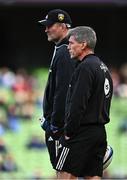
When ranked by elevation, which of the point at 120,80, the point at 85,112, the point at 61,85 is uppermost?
the point at 61,85

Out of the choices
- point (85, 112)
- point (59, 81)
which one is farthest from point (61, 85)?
point (85, 112)

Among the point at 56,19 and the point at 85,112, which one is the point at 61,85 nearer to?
the point at 85,112

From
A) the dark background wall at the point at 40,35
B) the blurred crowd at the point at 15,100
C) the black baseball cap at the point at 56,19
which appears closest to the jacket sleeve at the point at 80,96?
the black baseball cap at the point at 56,19

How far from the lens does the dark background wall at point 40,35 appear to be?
16.7 meters

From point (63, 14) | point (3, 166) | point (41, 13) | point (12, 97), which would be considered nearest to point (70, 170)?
point (63, 14)

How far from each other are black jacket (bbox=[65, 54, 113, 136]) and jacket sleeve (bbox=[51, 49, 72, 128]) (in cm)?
40

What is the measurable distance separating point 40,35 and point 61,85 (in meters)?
9.69

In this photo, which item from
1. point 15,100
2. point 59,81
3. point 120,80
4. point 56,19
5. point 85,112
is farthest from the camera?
point 120,80

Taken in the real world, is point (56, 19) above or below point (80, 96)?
above

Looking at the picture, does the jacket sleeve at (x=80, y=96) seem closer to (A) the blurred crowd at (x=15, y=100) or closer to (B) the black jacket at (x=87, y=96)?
(B) the black jacket at (x=87, y=96)

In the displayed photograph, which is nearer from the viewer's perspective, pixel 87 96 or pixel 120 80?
pixel 87 96

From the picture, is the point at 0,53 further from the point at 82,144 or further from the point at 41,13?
the point at 82,144

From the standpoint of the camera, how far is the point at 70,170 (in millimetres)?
7039

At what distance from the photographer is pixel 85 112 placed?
6863 mm
